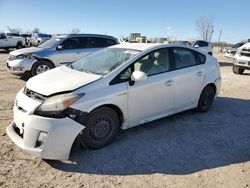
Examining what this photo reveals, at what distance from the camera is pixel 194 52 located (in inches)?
226

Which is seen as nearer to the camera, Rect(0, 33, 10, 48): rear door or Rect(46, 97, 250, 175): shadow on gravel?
Answer: Rect(46, 97, 250, 175): shadow on gravel

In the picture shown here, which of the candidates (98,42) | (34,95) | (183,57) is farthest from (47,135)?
(98,42)

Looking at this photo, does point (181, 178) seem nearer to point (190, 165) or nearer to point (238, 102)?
point (190, 165)

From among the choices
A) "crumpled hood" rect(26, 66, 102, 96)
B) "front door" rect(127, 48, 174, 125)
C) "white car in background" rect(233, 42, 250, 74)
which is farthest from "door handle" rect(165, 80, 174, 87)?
"white car in background" rect(233, 42, 250, 74)

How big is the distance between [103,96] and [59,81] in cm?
70

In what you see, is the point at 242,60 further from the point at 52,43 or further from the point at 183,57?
the point at 52,43

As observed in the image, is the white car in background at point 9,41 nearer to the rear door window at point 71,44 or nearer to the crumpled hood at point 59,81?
the rear door window at point 71,44

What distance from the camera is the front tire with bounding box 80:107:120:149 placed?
3.87 m

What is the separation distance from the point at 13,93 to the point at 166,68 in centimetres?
458

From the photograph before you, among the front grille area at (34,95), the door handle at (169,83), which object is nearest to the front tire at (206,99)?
the door handle at (169,83)

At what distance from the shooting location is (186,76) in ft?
17.2

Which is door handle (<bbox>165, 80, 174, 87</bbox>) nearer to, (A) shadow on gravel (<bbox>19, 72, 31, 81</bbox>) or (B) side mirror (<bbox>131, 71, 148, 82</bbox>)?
(B) side mirror (<bbox>131, 71, 148, 82</bbox>)

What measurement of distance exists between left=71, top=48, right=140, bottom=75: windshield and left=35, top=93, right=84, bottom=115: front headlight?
2.78 feet

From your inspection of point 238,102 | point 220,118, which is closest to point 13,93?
point 220,118
